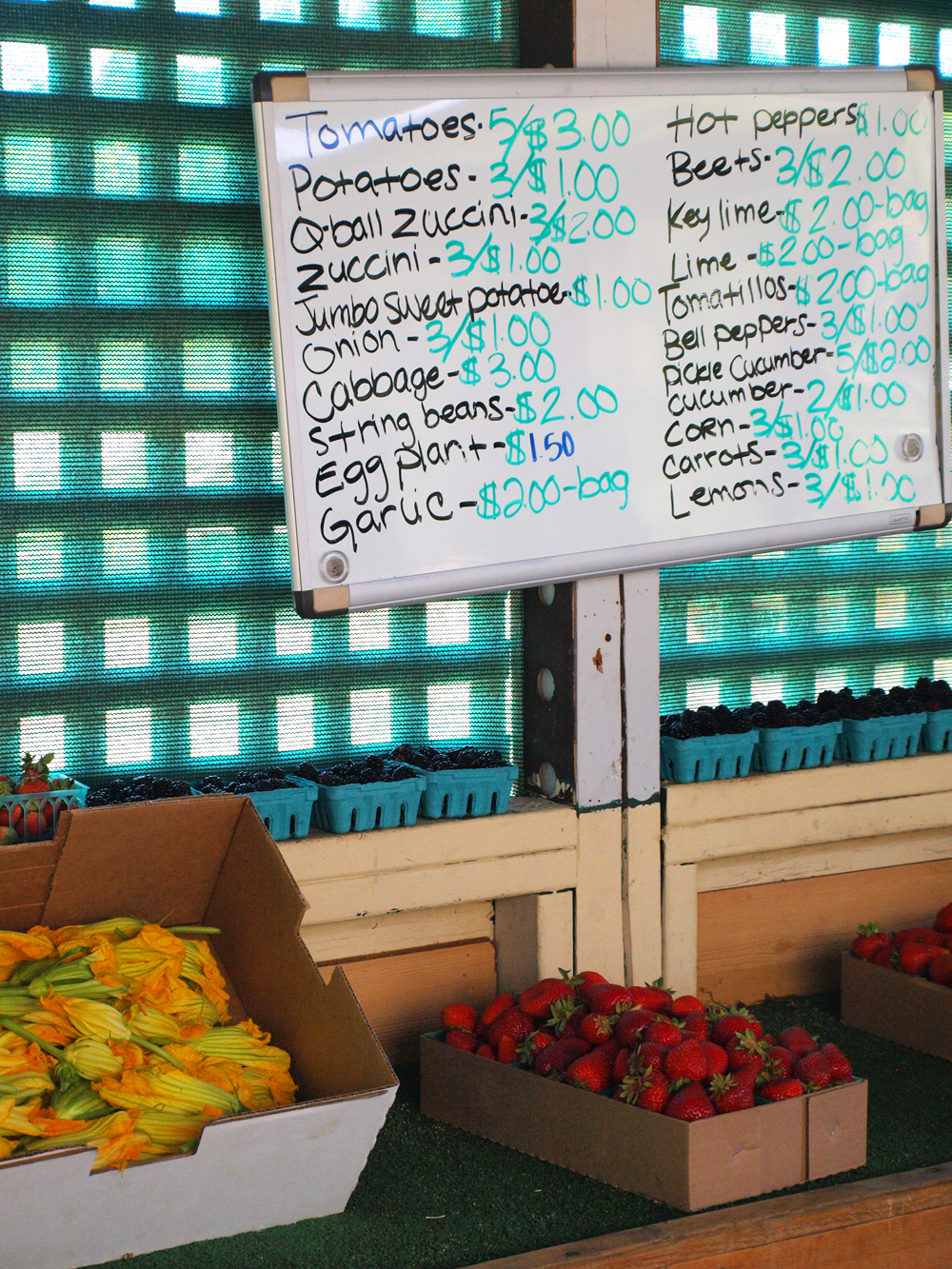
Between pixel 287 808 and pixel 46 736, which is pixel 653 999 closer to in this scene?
pixel 287 808

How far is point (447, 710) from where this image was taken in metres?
2.30

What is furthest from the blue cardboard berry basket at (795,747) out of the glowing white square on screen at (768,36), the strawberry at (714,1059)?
the glowing white square on screen at (768,36)

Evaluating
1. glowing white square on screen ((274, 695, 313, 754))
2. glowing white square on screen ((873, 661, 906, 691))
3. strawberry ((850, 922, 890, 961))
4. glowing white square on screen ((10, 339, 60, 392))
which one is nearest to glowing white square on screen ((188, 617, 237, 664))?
glowing white square on screen ((274, 695, 313, 754))

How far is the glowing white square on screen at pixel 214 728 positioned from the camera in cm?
213

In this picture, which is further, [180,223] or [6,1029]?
[180,223]

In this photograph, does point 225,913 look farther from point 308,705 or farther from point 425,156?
point 425,156

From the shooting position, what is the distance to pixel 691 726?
2.31 metres

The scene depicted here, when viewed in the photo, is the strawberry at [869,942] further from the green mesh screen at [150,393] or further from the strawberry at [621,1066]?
the green mesh screen at [150,393]

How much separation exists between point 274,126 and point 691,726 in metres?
1.20

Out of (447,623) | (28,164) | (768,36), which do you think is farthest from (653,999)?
(768,36)

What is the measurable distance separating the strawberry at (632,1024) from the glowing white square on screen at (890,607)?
1.16 metres

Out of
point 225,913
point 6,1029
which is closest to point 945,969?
point 225,913

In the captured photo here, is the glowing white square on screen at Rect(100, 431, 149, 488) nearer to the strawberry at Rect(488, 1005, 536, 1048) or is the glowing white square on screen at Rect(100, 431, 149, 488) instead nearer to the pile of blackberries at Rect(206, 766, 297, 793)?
the pile of blackberries at Rect(206, 766, 297, 793)

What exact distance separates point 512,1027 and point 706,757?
0.63 m
